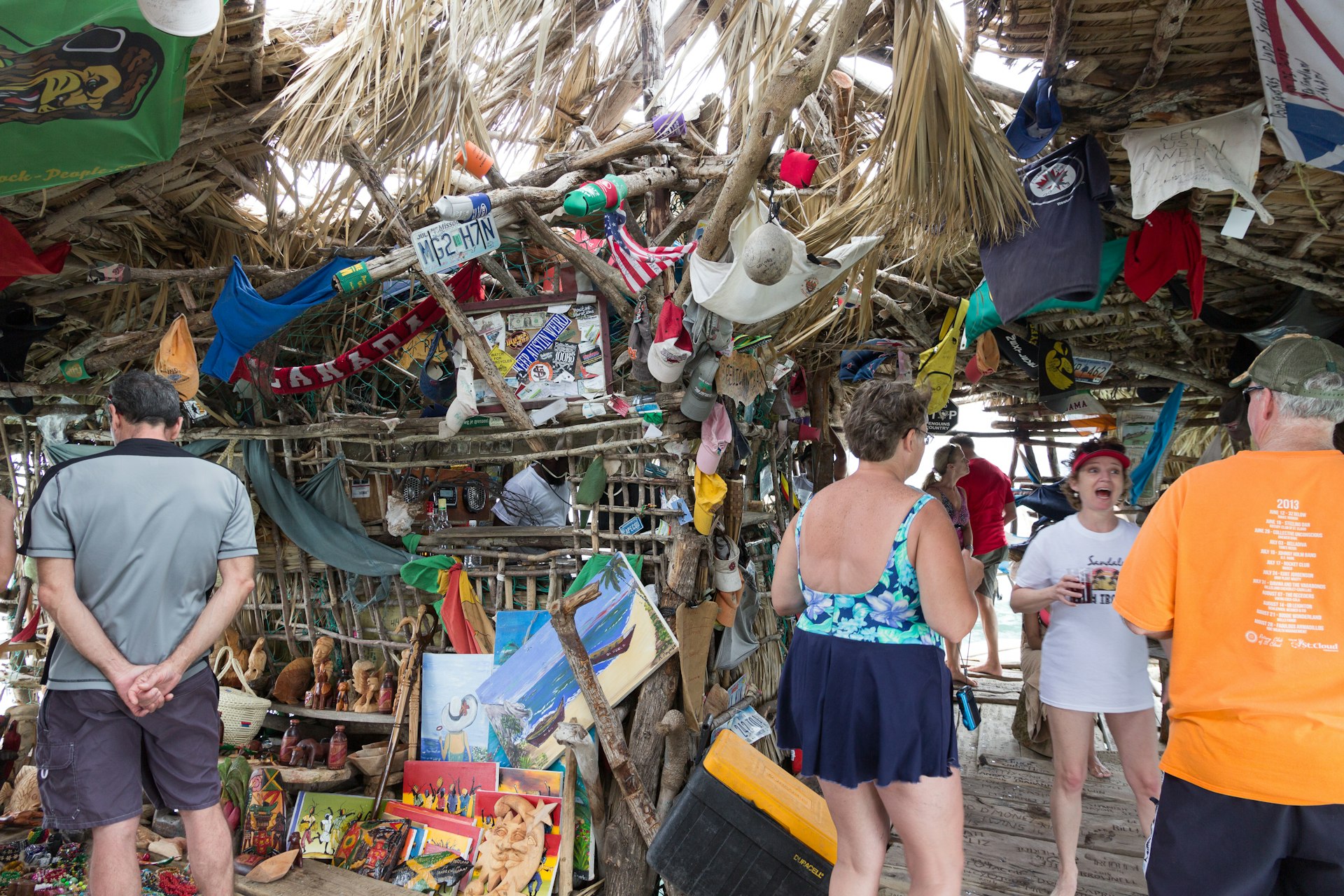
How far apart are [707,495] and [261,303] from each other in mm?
2559

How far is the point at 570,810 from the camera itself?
417 centimetres

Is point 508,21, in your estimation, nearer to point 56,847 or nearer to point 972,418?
point 56,847

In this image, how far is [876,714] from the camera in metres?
2.19

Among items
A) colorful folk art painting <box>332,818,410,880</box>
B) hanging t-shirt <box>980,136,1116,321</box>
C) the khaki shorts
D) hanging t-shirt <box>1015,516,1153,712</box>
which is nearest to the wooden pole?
colorful folk art painting <box>332,818,410,880</box>

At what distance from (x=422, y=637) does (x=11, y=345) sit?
11.1ft

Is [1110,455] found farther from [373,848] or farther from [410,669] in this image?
[373,848]

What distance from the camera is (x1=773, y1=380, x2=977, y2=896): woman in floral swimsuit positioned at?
2.16m

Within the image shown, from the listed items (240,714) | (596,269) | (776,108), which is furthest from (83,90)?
(240,714)

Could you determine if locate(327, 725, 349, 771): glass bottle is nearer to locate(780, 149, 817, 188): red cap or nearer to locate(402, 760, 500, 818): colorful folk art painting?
locate(402, 760, 500, 818): colorful folk art painting

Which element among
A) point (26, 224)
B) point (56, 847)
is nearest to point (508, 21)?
point (26, 224)

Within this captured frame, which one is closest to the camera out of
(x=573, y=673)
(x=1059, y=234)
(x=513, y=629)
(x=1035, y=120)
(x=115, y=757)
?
(x=115, y=757)

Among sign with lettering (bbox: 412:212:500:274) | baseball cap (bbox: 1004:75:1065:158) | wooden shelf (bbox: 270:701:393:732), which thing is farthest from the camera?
wooden shelf (bbox: 270:701:393:732)

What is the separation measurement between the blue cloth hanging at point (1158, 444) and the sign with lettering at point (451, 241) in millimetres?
5176

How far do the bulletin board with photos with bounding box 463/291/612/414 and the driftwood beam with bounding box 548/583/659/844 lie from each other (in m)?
1.26
